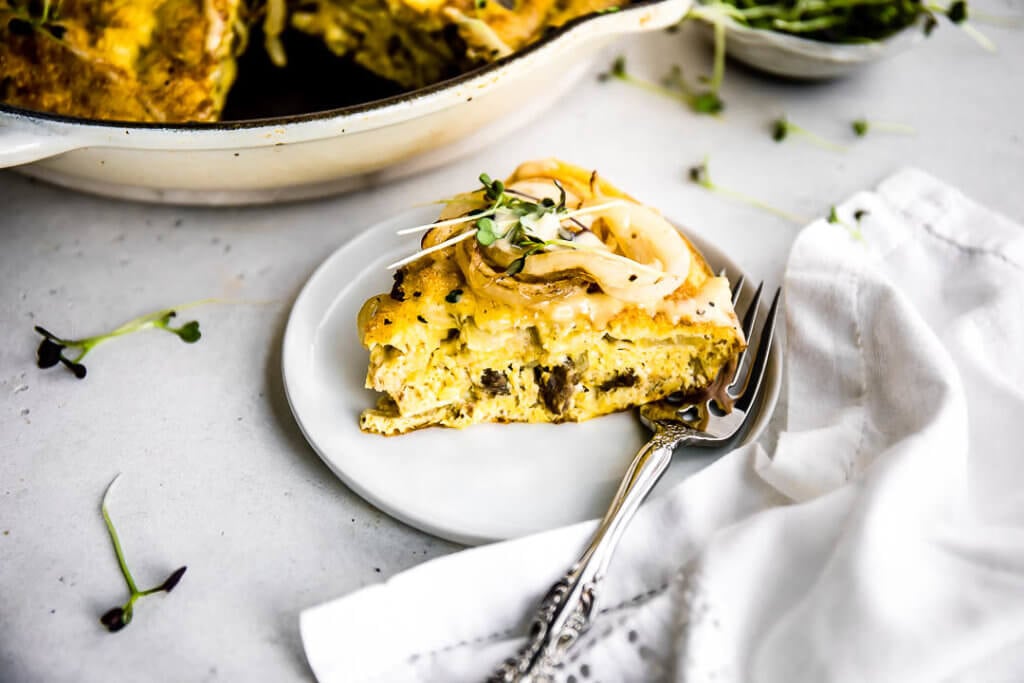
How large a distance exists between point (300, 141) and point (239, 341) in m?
0.42

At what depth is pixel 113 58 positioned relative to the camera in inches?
76.8

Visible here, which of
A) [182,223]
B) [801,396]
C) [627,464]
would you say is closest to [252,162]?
[182,223]

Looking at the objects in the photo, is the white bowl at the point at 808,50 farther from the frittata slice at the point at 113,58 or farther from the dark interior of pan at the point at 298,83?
the frittata slice at the point at 113,58

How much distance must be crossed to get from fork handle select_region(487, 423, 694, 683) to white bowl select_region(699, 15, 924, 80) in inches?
51.3

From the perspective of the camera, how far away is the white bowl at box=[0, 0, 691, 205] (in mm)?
1650

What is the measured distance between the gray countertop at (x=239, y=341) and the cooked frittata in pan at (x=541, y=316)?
0.86 feet

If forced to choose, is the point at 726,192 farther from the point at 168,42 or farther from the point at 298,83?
the point at 168,42

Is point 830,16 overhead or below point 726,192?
overhead

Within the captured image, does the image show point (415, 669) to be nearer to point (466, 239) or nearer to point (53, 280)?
point (466, 239)

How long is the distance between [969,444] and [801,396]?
0.29 m

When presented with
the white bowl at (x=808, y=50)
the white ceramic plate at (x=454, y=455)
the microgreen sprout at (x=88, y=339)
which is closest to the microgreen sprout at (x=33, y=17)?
the microgreen sprout at (x=88, y=339)

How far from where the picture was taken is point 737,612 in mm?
1315

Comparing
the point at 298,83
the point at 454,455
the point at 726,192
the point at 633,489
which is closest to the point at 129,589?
the point at 454,455

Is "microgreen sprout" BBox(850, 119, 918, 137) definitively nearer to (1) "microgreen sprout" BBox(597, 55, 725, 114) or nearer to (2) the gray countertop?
(2) the gray countertop
